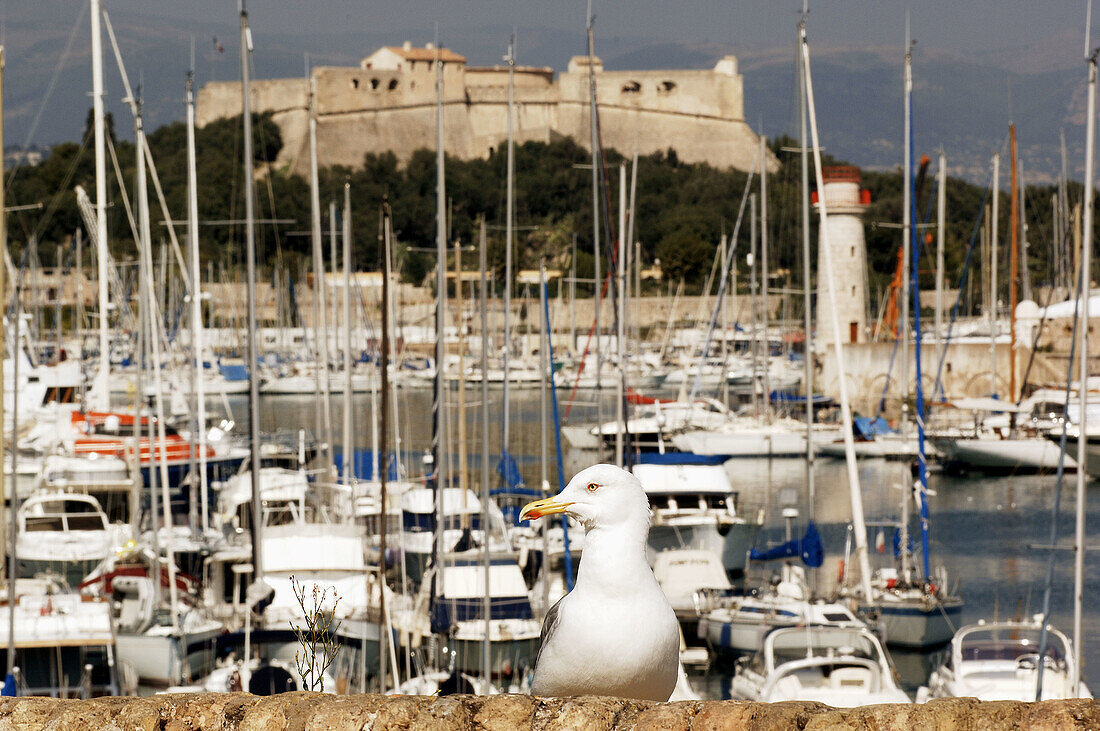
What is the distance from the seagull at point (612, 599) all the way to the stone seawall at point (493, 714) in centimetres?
25

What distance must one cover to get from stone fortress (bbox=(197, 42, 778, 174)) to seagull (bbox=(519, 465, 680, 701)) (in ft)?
282

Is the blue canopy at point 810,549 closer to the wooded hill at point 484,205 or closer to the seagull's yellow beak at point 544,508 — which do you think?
the seagull's yellow beak at point 544,508

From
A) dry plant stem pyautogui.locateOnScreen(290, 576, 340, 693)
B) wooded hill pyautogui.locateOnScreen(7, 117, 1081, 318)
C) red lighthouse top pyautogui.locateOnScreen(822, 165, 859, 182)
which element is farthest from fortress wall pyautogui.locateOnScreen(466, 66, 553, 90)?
dry plant stem pyautogui.locateOnScreen(290, 576, 340, 693)

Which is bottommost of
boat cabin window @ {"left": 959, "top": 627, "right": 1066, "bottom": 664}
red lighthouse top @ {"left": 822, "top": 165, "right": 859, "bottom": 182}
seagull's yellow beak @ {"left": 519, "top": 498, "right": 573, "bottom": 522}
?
boat cabin window @ {"left": 959, "top": 627, "right": 1066, "bottom": 664}

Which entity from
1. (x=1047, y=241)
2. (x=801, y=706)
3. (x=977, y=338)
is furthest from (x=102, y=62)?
(x=1047, y=241)

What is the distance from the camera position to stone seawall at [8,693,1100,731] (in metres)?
3.22

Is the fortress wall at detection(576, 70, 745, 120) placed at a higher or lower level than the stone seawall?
higher

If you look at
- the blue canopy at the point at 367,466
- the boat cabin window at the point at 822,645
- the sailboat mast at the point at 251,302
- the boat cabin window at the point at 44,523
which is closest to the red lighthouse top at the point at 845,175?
the blue canopy at the point at 367,466

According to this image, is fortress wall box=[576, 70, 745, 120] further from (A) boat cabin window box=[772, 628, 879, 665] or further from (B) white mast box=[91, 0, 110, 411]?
(A) boat cabin window box=[772, 628, 879, 665]

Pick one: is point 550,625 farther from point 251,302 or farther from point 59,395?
point 59,395

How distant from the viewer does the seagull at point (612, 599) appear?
11.9ft

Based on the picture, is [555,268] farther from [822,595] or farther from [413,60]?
[822,595]

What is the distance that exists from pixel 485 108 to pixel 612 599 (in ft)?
299

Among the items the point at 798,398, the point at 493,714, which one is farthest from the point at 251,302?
the point at 798,398
